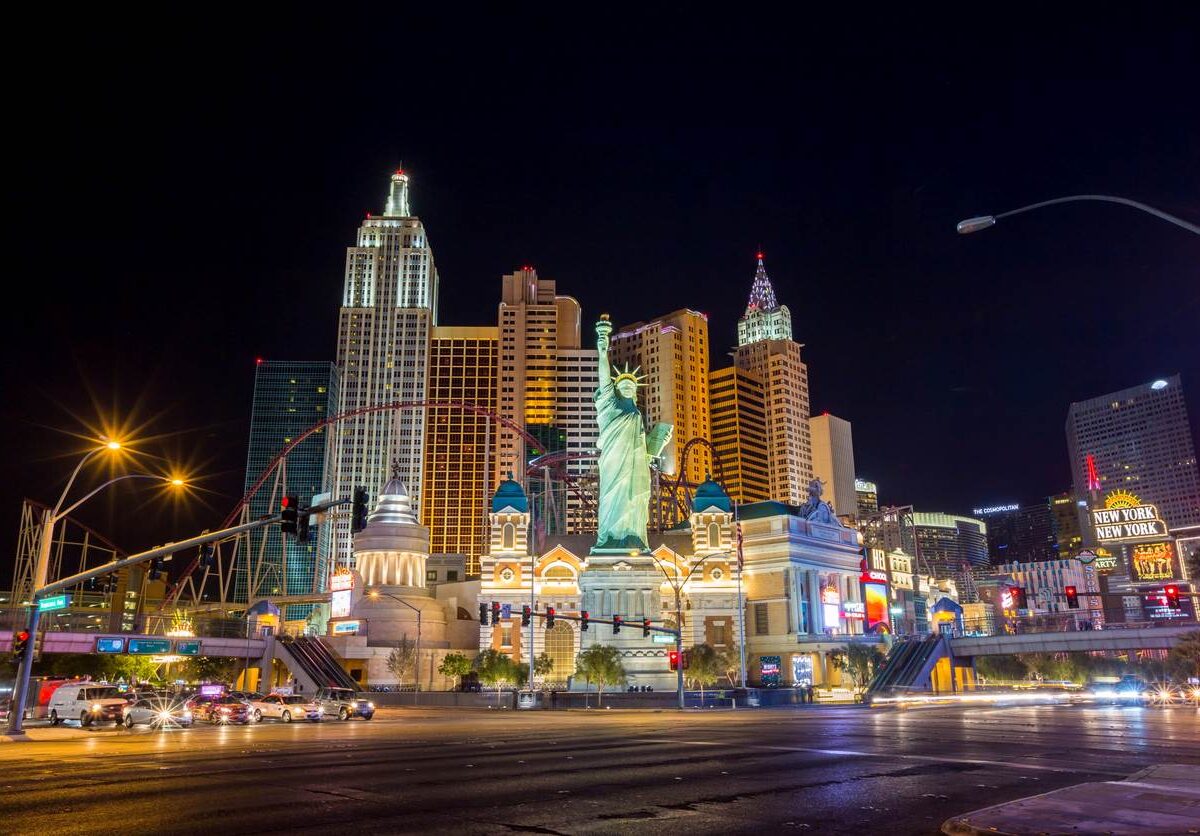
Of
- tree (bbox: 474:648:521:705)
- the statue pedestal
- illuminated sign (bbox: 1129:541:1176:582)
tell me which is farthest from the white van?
illuminated sign (bbox: 1129:541:1176:582)

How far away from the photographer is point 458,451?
191875 mm

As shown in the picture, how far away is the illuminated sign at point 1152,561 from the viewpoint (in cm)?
12706

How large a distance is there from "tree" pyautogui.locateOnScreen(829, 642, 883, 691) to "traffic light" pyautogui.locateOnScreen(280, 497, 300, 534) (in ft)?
212

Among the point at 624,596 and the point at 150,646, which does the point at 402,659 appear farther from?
the point at 150,646

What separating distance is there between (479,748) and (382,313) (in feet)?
581

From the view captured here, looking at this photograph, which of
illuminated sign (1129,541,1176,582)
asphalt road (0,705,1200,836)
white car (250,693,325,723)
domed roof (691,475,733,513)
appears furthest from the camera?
illuminated sign (1129,541,1176,582)

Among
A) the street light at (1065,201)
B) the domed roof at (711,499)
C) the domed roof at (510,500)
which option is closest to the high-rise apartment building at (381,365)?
the domed roof at (510,500)

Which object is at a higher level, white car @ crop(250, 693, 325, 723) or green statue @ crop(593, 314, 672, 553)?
green statue @ crop(593, 314, 672, 553)

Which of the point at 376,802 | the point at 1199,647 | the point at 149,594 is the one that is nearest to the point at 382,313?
the point at 149,594

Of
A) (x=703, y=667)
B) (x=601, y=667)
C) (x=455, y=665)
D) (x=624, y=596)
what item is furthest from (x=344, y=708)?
(x=624, y=596)

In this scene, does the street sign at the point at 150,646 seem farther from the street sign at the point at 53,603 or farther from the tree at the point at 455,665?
the street sign at the point at 53,603

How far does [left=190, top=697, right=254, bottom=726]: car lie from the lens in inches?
1674

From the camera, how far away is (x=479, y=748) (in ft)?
84.7

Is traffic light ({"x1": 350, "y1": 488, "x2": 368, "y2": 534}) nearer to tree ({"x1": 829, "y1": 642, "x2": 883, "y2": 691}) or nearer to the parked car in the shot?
the parked car
